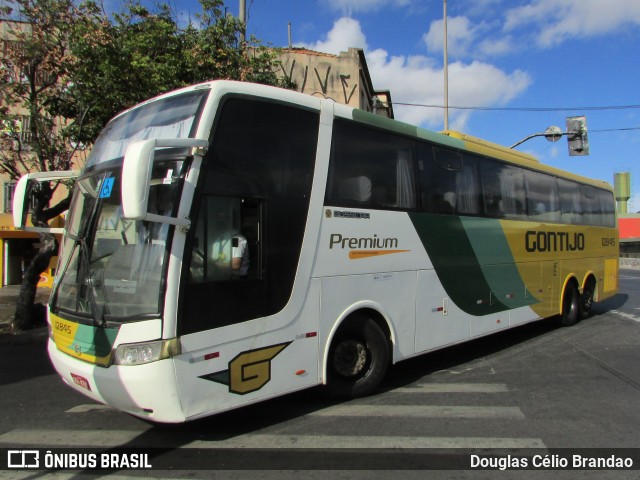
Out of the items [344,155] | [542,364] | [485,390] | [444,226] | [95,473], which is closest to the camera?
[95,473]

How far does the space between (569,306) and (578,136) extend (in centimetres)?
1153

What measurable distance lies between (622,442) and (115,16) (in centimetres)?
1133

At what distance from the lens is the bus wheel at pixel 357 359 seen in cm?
516

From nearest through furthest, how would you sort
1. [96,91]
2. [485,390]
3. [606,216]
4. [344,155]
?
[344,155] → [485,390] → [96,91] → [606,216]

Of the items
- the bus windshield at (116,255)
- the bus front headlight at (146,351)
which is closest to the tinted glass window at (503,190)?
the bus windshield at (116,255)

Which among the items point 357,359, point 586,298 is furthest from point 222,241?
point 586,298

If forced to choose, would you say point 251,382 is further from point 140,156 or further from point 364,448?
point 140,156

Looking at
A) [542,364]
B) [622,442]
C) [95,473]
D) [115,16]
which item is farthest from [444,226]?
[115,16]

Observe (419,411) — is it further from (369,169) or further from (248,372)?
(369,169)

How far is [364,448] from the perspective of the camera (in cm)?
406

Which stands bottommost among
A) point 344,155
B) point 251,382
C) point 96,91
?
point 251,382

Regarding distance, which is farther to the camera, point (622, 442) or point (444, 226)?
point (444, 226)

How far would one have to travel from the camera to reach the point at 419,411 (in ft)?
16.4

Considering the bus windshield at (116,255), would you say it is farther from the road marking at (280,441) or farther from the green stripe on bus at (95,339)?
the road marking at (280,441)
